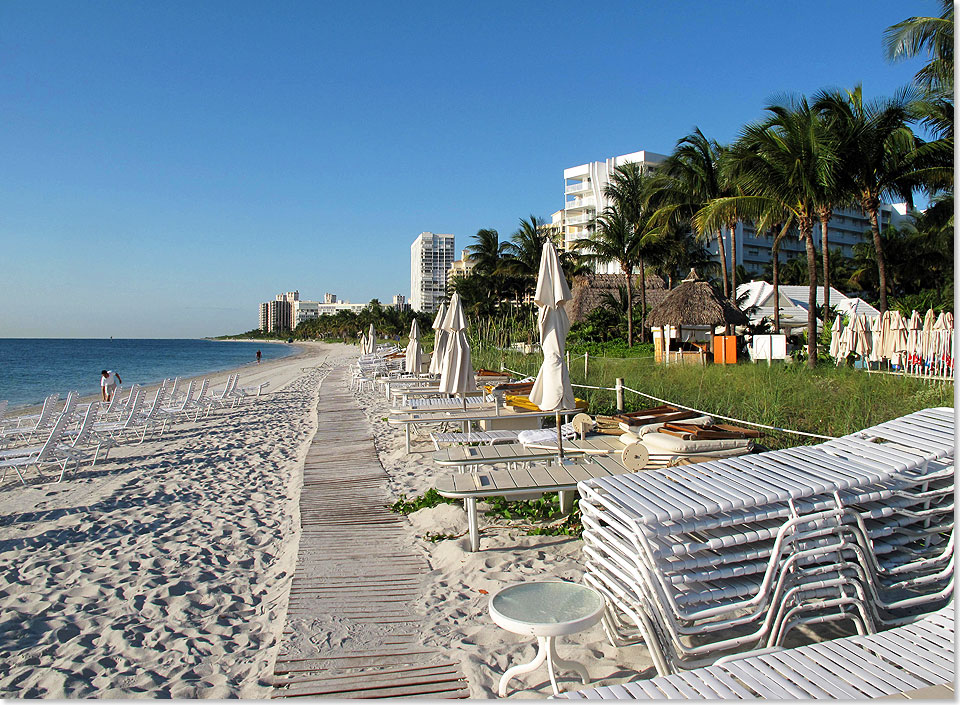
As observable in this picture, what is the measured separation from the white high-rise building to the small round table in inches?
2137

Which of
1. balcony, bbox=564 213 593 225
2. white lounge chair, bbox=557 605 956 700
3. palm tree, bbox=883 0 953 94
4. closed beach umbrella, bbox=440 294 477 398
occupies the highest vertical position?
balcony, bbox=564 213 593 225

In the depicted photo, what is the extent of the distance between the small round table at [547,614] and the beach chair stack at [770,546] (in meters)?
0.22

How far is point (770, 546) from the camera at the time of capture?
274 centimetres

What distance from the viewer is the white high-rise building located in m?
56.1

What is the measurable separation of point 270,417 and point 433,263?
10932cm

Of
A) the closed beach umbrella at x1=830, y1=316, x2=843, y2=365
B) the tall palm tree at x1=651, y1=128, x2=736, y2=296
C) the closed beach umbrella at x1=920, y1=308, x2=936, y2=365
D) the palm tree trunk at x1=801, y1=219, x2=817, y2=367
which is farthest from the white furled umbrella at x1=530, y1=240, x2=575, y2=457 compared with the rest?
the tall palm tree at x1=651, y1=128, x2=736, y2=296

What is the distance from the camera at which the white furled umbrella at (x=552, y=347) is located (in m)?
5.04

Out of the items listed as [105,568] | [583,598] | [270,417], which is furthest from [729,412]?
[270,417]

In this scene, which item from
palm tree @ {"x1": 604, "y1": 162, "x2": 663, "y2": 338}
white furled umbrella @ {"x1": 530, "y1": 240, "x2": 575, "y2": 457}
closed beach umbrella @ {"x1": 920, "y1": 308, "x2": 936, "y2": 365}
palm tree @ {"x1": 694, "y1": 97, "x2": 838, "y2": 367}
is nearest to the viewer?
white furled umbrella @ {"x1": 530, "y1": 240, "x2": 575, "y2": 457}

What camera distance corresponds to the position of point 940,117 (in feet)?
48.9

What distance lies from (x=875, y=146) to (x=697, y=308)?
7.28m

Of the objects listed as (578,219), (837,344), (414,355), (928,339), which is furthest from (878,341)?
(578,219)

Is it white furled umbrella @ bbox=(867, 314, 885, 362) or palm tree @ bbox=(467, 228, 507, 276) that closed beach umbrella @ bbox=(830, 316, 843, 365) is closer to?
white furled umbrella @ bbox=(867, 314, 885, 362)

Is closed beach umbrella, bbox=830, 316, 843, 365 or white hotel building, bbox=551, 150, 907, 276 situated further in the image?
white hotel building, bbox=551, 150, 907, 276
